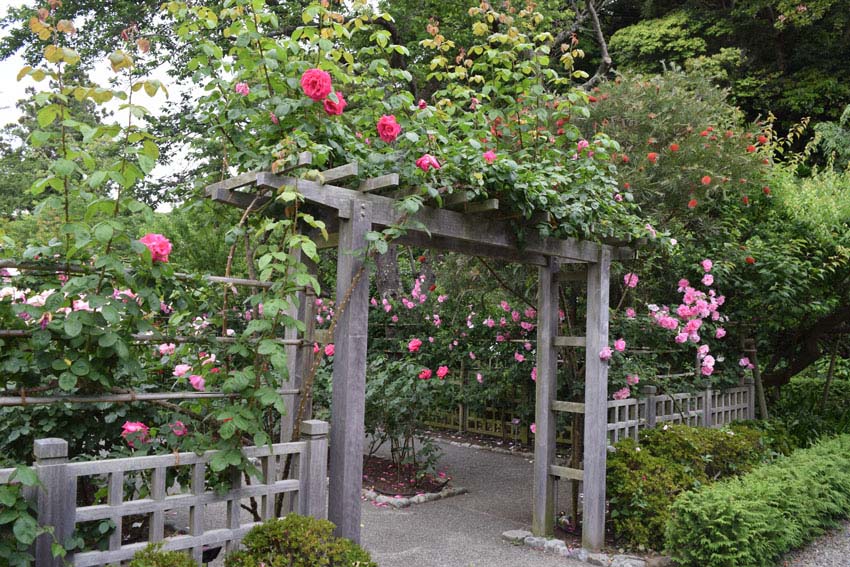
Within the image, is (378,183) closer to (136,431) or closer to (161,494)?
(136,431)

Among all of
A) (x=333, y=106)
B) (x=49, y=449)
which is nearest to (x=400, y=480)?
(x=333, y=106)

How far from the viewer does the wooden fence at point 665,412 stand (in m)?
Result: 5.22

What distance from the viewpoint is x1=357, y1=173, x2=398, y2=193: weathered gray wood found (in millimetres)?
3218

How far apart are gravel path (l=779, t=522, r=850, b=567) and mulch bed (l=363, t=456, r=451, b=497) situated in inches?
112

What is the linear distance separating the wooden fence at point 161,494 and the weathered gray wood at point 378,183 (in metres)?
1.12

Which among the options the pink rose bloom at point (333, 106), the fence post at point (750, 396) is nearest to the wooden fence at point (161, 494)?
the pink rose bloom at point (333, 106)

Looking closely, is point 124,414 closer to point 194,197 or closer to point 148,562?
point 148,562

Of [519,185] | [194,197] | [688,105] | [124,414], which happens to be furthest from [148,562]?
[688,105]

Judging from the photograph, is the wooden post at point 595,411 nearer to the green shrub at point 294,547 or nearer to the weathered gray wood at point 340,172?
the green shrub at point 294,547

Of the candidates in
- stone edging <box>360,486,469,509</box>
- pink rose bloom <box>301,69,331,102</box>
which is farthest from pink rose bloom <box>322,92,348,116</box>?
stone edging <box>360,486,469,509</box>

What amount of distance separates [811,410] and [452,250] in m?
6.15

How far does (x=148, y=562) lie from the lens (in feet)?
8.16

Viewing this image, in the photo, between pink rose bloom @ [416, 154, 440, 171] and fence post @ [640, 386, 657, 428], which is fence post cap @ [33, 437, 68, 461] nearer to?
pink rose bloom @ [416, 154, 440, 171]

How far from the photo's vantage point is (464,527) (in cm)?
522
